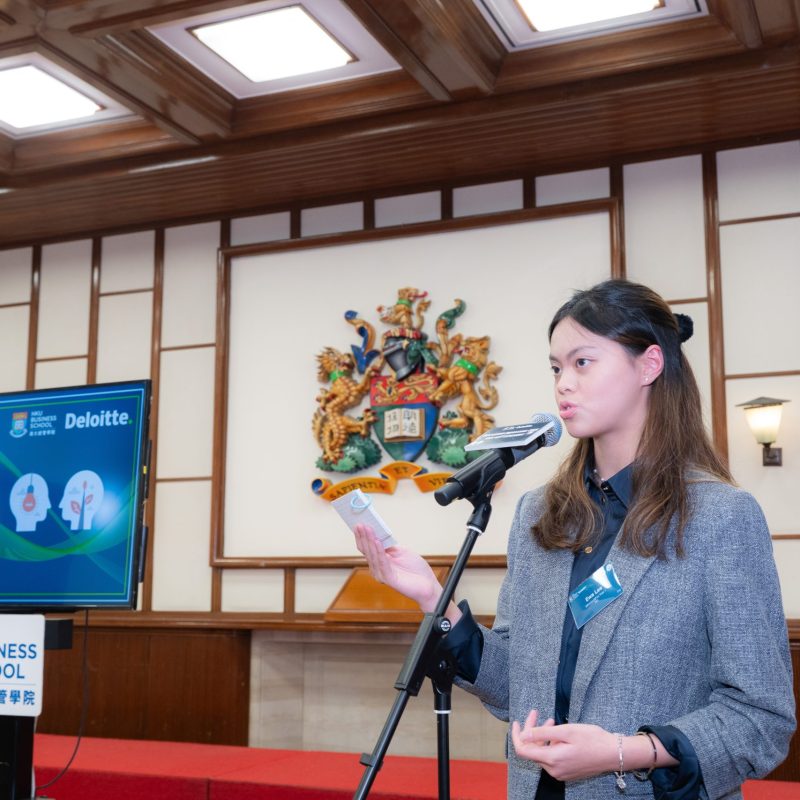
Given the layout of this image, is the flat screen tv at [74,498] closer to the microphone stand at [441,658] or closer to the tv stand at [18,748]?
the tv stand at [18,748]

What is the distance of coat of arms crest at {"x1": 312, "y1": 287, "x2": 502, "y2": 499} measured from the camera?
5766mm

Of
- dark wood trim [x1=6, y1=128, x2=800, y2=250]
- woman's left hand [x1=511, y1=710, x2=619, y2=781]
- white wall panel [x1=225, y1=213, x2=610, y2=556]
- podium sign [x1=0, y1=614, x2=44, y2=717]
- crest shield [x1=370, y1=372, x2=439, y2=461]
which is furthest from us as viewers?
crest shield [x1=370, y1=372, x2=439, y2=461]

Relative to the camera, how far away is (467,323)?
19.4 ft

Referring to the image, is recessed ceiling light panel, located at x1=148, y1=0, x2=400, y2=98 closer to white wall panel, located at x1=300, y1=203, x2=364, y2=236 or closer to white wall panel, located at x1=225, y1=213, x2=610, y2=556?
white wall panel, located at x1=300, y1=203, x2=364, y2=236

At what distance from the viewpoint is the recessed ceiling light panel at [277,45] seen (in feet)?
16.1

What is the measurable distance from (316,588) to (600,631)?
14.7 feet

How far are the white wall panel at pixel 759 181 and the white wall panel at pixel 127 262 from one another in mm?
3534

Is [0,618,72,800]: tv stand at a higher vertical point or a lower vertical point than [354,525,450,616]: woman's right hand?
lower

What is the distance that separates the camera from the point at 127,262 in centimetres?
686

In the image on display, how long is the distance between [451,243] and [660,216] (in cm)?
117

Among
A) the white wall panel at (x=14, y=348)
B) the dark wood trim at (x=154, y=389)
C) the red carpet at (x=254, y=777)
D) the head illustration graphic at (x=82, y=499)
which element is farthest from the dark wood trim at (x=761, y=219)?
the white wall panel at (x=14, y=348)

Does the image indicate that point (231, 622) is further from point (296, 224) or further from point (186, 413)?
point (296, 224)

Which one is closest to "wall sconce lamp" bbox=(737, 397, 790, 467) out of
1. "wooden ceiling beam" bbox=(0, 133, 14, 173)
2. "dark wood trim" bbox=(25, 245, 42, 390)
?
"wooden ceiling beam" bbox=(0, 133, 14, 173)

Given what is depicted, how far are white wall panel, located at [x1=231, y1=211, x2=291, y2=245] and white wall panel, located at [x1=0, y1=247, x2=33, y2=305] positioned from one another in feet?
5.18
